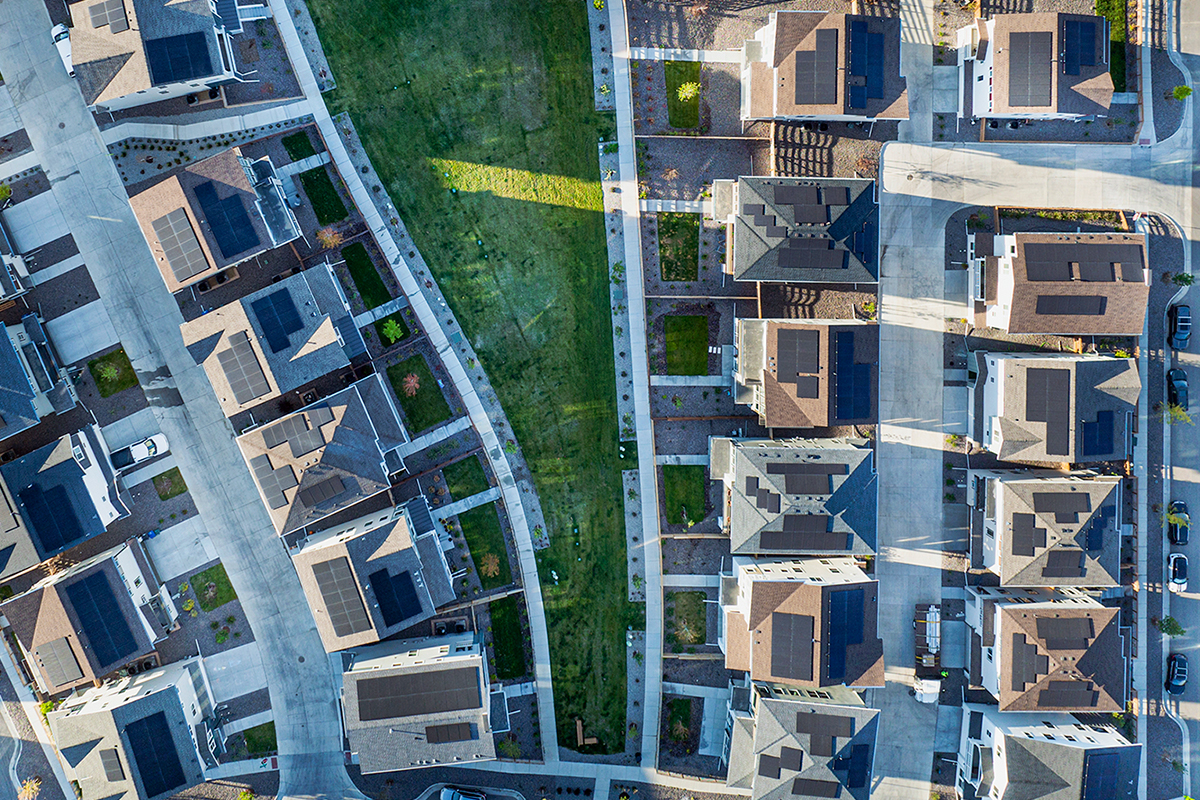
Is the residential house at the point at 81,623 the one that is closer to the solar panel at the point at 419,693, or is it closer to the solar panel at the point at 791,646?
the solar panel at the point at 419,693

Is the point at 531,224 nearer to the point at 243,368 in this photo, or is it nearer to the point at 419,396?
the point at 419,396

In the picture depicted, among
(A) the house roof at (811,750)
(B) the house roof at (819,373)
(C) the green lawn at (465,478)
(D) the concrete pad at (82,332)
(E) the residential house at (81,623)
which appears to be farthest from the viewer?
(C) the green lawn at (465,478)

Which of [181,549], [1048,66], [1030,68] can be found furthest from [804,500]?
[181,549]

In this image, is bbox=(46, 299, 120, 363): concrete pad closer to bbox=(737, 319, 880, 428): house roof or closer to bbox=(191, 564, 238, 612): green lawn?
bbox=(191, 564, 238, 612): green lawn

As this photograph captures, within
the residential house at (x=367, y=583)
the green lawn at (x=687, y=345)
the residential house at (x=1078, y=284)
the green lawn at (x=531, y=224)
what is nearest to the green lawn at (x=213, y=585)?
the residential house at (x=367, y=583)

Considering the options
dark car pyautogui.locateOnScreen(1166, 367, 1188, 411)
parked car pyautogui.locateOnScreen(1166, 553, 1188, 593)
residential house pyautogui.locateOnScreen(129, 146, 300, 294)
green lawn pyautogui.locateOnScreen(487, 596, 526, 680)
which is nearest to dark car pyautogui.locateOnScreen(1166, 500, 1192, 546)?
parked car pyautogui.locateOnScreen(1166, 553, 1188, 593)

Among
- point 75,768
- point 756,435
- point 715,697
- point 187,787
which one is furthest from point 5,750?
point 756,435
